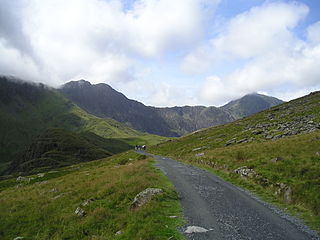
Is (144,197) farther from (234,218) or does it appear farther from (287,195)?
(287,195)

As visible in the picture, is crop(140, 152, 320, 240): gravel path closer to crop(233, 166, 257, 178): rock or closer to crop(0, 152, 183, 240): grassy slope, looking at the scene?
crop(0, 152, 183, 240): grassy slope

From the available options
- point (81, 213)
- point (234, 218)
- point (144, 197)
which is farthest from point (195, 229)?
point (81, 213)

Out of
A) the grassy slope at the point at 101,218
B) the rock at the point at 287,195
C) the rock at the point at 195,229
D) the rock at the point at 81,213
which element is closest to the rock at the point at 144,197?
the grassy slope at the point at 101,218

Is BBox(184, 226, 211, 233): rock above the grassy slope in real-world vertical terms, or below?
below

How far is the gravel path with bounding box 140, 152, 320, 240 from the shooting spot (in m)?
12.1

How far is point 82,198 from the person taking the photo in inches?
901

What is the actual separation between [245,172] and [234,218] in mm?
12959

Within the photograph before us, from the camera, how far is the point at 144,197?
717 inches

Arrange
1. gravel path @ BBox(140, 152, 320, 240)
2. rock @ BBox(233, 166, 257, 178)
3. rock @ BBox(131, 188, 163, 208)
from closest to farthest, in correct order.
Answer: gravel path @ BBox(140, 152, 320, 240) → rock @ BBox(131, 188, 163, 208) → rock @ BBox(233, 166, 257, 178)

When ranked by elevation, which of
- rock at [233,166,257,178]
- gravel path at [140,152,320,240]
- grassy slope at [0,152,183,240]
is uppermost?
rock at [233,166,257,178]

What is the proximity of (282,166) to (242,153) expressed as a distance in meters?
11.3

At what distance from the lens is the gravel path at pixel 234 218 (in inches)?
476

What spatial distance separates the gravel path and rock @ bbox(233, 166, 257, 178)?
12.7 ft

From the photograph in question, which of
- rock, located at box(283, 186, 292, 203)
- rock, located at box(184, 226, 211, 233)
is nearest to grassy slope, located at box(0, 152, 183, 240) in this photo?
rock, located at box(184, 226, 211, 233)
